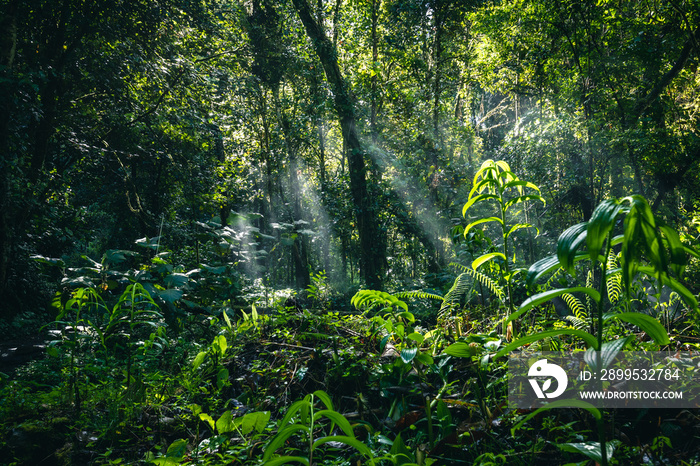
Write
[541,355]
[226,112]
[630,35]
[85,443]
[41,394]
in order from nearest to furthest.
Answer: [541,355]
[85,443]
[41,394]
[630,35]
[226,112]

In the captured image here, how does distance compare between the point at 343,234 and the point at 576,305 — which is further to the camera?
the point at 343,234

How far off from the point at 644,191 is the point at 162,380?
35.5ft

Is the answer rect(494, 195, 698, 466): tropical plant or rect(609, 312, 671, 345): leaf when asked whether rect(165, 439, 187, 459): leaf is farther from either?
rect(609, 312, 671, 345): leaf

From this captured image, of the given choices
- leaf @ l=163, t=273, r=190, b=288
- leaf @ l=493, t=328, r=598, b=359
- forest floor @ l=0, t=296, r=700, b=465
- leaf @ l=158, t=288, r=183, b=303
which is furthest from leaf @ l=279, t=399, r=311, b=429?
leaf @ l=163, t=273, r=190, b=288

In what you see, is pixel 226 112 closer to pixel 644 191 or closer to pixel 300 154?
pixel 300 154

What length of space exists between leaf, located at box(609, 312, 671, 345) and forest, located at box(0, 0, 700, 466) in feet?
0.04

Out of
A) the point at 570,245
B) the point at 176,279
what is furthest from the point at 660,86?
the point at 176,279

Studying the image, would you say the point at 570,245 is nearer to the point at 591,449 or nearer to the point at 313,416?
the point at 591,449

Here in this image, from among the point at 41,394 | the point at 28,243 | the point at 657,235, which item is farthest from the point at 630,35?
the point at 28,243

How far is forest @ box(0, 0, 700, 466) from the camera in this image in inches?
53.8

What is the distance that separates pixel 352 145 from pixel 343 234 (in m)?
3.19

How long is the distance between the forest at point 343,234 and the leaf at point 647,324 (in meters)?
0.01

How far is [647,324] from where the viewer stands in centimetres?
90

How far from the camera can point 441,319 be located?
103 inches
